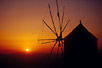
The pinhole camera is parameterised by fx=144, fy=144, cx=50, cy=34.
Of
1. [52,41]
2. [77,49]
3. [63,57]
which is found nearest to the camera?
[77,49]

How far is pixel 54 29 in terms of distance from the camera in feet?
64.2

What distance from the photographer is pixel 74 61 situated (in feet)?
57.9

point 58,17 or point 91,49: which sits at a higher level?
point 58,17

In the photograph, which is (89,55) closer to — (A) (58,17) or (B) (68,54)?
(B) (68,54)

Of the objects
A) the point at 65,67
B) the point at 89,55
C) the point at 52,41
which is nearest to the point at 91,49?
the point at 89,55


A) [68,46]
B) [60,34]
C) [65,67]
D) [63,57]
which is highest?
[60,34]

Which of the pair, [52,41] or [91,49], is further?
[52,41]

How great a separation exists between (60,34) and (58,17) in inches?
92.3

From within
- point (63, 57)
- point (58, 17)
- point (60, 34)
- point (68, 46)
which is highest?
point (58, 17)

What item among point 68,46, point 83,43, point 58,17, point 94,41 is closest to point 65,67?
point 68,46

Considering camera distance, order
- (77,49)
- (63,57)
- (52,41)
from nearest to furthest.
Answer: (77,49) → (63,57) → (52,41)

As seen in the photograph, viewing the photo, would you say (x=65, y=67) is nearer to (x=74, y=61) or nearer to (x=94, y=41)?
(x=74, y=61)

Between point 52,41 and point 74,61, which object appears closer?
point 74,61

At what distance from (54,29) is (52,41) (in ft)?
5.55
